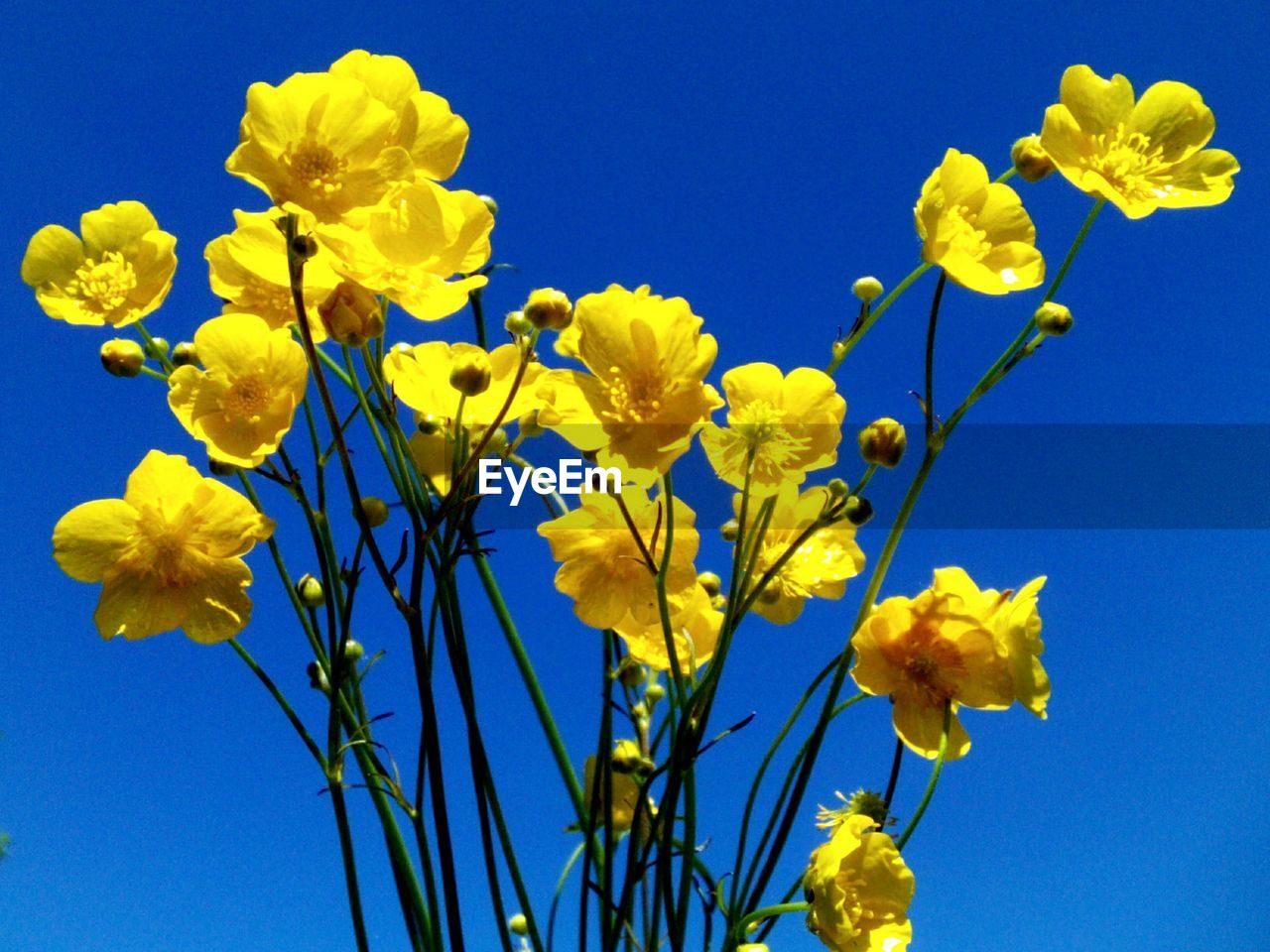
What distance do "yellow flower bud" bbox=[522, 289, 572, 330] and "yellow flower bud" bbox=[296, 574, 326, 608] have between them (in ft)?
0.85

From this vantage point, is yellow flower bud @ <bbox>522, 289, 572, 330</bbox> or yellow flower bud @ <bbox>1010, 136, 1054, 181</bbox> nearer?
yellow flower bud @ <bbox>522, 289, 572, 330</bbox>

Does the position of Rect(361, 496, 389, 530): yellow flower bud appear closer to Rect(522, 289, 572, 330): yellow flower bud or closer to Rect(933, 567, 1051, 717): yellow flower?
Rect(522, 289, 572, 330): yellow flower bud

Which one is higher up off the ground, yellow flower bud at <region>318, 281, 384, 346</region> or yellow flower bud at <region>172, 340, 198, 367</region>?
yellow flower bud at <region>172, 340, 198, 367</region>

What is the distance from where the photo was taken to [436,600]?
708 millimetres

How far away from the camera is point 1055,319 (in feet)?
2.54

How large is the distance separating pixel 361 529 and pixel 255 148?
0.79 ft

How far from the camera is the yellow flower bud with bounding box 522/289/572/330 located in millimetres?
731

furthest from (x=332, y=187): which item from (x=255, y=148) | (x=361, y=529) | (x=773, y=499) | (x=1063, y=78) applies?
(x=1063, y=78)

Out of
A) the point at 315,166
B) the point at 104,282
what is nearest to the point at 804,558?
the point at 315,166

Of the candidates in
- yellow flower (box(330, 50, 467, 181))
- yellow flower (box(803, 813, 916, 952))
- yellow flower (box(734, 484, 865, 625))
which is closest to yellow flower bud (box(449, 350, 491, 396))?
yellow flower (box(330, 50, 467, 181))

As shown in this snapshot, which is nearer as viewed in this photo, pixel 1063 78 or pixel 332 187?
pixel 332 187

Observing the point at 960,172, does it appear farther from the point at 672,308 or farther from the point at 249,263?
the point at 249,263

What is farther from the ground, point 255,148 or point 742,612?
point 255,148

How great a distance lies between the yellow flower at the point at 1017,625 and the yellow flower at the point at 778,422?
13cm
